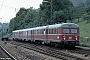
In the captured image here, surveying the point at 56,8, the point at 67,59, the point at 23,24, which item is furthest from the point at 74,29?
the point at 23,24

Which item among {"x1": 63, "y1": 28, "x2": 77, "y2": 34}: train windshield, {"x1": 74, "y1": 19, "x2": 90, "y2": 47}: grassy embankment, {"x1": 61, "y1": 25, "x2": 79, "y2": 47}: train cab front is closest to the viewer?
{"x1": 61, "y1": 25, "x2": 79, "y2": 47}: train cab front

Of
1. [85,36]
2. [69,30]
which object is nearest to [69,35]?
[69,30]

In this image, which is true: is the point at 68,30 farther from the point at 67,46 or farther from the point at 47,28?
the point at 47,28

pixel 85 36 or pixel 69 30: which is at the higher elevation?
pixel 69 30

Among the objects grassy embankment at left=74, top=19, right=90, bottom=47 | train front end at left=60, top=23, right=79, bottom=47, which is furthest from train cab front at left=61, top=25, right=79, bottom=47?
grassy embankment at left=74, top=19, right=90, bottom=47

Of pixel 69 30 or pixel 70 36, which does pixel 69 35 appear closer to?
pixel 70 36

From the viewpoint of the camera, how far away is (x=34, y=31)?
142ft

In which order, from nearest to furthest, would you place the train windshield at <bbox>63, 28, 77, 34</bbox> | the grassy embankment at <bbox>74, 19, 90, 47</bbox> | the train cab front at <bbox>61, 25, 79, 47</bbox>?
the train cab front at <bbox>61, 25, 79, 47</bbox> → the train windshield at <bbox>63, 28, 77, 34</bbox> → the grassy embankment at <bbox>74, 19, 90, 47</bbox>

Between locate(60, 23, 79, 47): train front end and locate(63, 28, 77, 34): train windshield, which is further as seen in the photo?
locate(63, 28, 77, 34): train windshield

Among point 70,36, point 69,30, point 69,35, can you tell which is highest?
point 69,30

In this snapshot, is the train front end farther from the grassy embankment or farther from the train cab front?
the grassy embankment

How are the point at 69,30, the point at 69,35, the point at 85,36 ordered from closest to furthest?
the point at 69,35 → the point at 69,30 → the point at 85,36

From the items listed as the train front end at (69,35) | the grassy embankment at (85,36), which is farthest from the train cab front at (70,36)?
the grassy embankment at (85,36)

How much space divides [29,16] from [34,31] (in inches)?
2013
